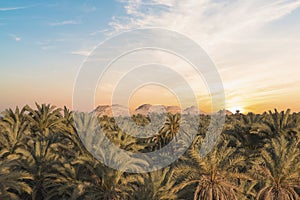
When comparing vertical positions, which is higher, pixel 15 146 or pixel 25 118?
pixel 25 118

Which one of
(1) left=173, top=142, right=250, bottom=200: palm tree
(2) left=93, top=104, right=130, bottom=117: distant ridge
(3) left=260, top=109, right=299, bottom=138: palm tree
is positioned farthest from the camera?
(3) left=260, top=109, right=299, bottom=138: palm tree

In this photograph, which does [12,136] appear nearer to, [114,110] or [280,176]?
[114,110]

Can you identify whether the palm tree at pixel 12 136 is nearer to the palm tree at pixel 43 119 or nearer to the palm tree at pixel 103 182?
the palm tree at pixel 43 119

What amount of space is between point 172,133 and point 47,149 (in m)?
25.7

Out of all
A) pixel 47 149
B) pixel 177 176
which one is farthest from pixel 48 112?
pixel 177 176

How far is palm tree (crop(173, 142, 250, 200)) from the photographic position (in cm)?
2375

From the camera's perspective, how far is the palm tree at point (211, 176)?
2375 cm

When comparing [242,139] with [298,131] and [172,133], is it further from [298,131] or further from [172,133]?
[172,133]

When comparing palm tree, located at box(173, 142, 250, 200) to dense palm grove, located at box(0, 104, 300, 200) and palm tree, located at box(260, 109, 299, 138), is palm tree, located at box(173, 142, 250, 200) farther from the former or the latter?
palm tree, located at box(260, 109, 299, 138)

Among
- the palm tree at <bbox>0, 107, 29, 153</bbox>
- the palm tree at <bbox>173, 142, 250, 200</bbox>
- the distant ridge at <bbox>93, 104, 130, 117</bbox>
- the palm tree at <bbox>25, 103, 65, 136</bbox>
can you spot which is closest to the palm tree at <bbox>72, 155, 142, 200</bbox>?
the palm tree at <bbox>173, 142, 250, 200</bbox>

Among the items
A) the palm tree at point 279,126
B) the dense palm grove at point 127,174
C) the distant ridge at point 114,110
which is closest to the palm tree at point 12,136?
the dense palm grove at point 127,174

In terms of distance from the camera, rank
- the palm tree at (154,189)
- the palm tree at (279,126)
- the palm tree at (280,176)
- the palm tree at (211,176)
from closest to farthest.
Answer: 1. the palm tree at (211,176)
2. the palm tree at (154,189)
3. the palm tree at (280,176)
4. the palm tree at (279,126)

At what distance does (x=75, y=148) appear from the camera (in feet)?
95.6

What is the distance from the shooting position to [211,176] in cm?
2428
